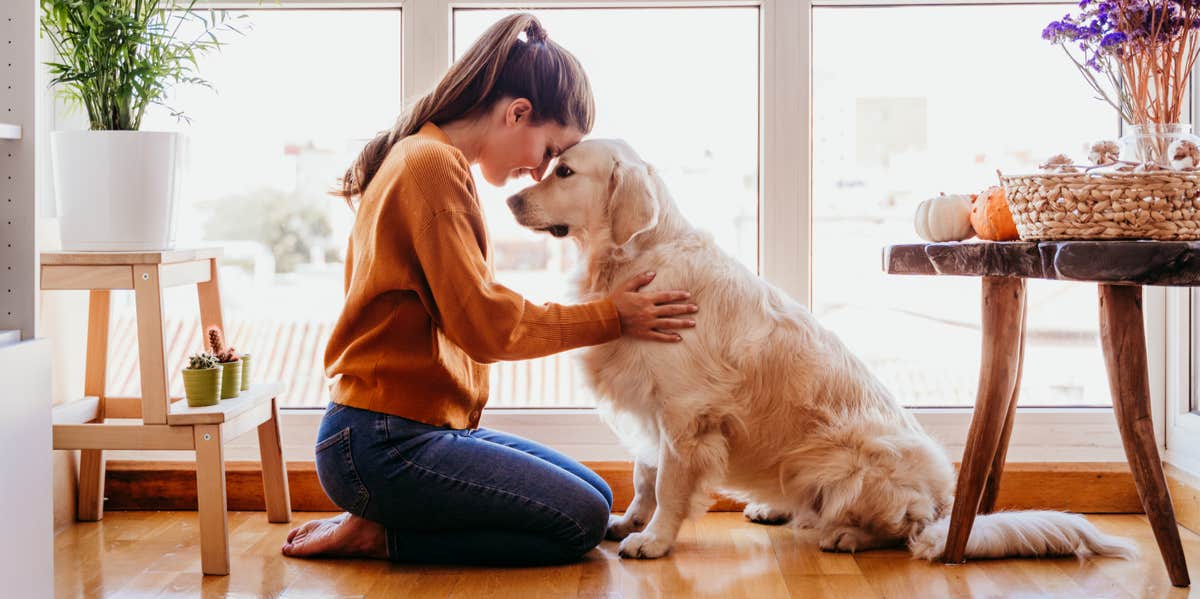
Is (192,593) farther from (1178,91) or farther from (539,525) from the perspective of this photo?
(1178,91)

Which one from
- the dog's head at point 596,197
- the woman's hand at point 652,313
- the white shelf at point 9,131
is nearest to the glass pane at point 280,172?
the dog's head at point 596,197

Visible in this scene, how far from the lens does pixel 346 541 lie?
2314mm

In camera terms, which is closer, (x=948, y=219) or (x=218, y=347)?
(x=948, y=219)

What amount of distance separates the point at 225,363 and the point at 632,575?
3.35 feet

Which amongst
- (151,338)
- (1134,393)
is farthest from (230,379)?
(1134,393)

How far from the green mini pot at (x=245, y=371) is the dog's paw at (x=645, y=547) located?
97 cm

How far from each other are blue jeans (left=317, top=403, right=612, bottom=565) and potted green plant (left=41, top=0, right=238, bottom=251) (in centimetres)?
60

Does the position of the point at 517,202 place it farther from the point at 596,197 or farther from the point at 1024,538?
the point at 1024,538

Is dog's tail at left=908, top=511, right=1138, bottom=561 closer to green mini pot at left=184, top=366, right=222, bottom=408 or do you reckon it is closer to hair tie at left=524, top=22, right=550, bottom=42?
hair tie at left=524, top=22, right=550, bottom=42

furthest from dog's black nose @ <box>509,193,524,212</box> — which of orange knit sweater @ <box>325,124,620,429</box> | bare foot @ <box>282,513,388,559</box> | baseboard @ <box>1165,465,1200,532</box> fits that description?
baseboard @ <box>1165,465,1200,532</box>

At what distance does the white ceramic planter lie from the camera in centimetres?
228

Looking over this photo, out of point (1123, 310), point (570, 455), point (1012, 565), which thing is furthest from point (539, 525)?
point (1123, 310)

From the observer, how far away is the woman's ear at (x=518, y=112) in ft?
7.45

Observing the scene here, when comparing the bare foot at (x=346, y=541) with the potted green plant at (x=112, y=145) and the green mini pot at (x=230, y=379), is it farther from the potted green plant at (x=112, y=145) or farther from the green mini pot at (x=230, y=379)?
the potted green plant at (x=112, y=145)
